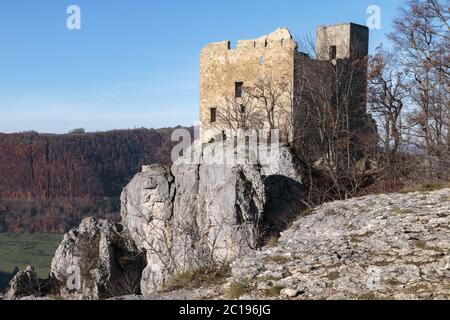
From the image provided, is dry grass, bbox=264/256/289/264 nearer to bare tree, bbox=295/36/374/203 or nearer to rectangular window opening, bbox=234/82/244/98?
bare tree, bbox=295/36/374/203

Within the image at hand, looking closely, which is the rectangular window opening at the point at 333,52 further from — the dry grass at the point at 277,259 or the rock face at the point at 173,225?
the dry grass at the point at 277,259

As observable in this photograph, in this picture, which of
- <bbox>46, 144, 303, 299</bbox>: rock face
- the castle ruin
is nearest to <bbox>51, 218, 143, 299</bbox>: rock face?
<bbox>46, 144, 303, 299</bbox>: rock face

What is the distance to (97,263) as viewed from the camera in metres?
25.0

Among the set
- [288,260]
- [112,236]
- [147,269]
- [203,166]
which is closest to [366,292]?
[288,260]

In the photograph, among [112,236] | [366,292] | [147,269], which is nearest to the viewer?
[366,292]

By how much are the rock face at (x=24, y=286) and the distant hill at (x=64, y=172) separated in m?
54.9

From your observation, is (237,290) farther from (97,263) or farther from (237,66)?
(97,263)

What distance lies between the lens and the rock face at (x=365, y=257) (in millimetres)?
6375

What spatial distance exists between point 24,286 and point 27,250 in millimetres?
52635

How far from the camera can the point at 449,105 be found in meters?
20.2

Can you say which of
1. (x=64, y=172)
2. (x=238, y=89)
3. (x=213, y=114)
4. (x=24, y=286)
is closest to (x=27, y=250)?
(x=64, y=172)

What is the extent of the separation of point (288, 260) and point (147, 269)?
15.8 metres

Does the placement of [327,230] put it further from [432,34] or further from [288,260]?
[432,34]

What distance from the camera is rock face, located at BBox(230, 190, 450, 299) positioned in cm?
638
